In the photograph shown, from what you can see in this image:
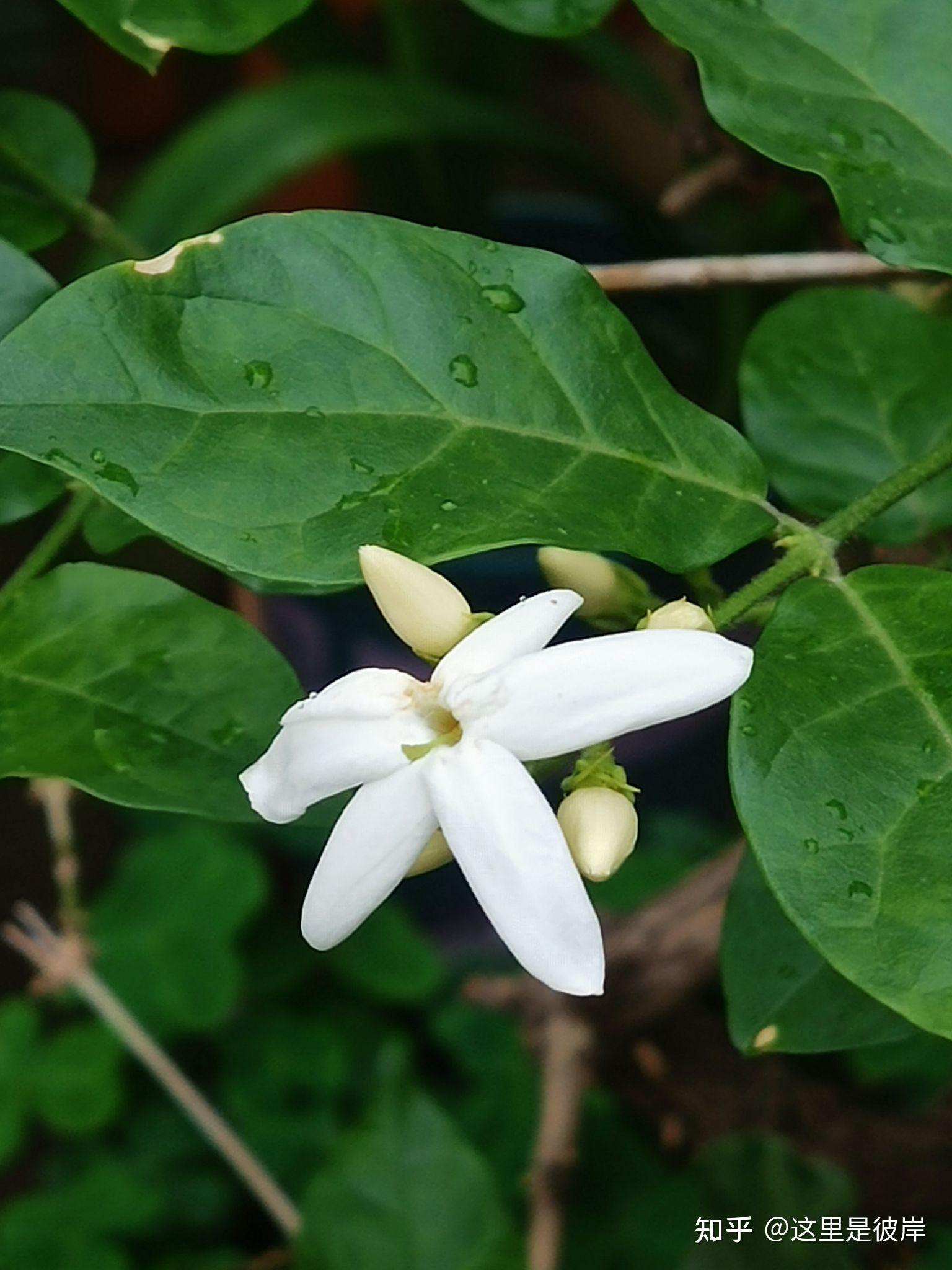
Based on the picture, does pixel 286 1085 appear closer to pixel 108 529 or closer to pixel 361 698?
pixel 108 529

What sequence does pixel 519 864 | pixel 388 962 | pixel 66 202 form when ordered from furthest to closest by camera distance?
1. pixel 388 962
2. pixel 66 202
3. pixel 519 864

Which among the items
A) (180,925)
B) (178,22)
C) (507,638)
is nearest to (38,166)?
(178,22)

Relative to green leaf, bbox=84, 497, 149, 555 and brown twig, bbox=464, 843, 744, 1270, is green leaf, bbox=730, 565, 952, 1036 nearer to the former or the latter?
green leaf, bbox=84, 497, 149, 555

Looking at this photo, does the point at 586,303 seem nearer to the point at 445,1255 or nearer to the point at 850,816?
the point at 850,816

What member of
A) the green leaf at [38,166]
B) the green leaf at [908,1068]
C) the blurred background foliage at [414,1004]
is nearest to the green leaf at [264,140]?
the blurred background foliage at [414,1004]

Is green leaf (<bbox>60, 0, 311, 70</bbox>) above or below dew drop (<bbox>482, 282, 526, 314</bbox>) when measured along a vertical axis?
above

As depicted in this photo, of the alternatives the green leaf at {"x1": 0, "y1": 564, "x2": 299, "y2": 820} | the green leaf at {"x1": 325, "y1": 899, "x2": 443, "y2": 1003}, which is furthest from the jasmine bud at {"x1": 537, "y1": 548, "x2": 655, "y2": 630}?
the green leaf at {"x1": 325, "y1": 899, "x2": 443, "y2": 1003}

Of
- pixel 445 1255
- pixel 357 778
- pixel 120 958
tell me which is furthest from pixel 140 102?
pixel 357 778
